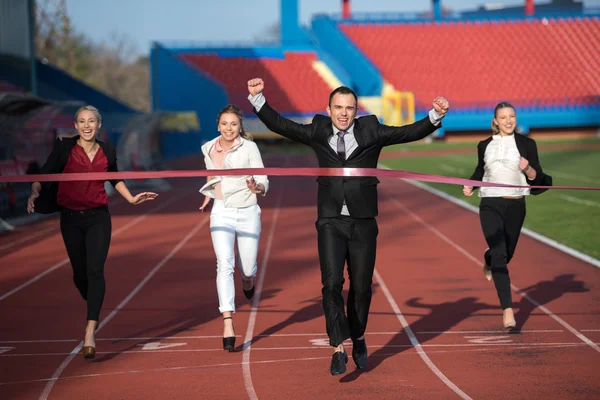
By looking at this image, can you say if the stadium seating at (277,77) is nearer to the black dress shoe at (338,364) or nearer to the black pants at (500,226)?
the black pants at (500,226)

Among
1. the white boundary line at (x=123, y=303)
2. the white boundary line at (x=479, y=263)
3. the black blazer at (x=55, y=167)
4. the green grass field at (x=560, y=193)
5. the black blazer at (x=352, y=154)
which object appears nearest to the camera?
the black blazer at (x=352, y=154)

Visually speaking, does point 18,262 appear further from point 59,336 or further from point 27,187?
point 27,187

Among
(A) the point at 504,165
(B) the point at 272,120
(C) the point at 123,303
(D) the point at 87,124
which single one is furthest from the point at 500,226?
(C) the point at 123,303

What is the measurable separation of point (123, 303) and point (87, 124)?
353cm

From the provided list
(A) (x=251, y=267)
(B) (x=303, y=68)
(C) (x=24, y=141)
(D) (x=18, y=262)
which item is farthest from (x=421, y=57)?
(A) (x=251, y=267)

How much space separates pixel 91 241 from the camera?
777 centimetres

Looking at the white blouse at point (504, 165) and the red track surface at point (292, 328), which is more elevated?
the white blouse at point (504, 165)

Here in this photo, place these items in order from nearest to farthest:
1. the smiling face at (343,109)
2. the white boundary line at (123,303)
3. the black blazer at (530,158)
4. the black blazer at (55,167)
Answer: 1. the smiling face at (343,109)
2. the white boundary line at (123,303)
3. the black blazer at (55,167)
4. the black blazer at (530,158)

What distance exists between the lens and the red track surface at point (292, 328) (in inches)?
270

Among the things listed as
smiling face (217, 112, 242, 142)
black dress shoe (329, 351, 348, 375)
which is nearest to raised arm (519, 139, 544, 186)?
smiling face (217, 112, 242, 142)

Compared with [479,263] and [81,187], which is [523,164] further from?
A: [479,263]

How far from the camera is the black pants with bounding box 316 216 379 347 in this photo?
680 cm

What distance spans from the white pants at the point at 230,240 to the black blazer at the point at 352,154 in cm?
154

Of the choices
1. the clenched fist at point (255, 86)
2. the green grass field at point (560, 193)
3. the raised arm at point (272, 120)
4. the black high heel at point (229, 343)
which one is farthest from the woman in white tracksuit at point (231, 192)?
the green grass field at point (560, 193)
